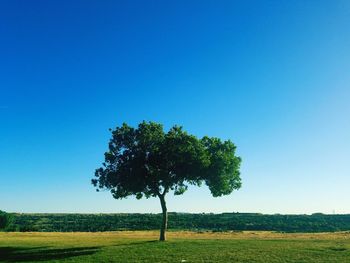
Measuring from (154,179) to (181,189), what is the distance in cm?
495

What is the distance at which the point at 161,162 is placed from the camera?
5584 centimetres

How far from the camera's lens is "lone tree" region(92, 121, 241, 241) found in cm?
5525

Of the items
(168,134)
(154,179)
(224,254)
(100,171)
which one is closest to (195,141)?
(168,134)

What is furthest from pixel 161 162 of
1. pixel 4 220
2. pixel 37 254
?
pixel 4 220

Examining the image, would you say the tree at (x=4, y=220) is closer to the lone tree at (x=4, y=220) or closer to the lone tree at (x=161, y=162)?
the lone tree at (x=4, y=220)

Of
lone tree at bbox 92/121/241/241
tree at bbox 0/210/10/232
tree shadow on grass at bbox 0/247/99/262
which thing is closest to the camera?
tree shadow on grass at bbox 0/247/99/262

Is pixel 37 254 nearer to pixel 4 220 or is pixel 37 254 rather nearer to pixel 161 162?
pixel 161 162

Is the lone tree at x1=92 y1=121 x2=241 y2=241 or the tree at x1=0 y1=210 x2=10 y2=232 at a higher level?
the lone tree at x1=92 y1=121 x2=241 y2=241

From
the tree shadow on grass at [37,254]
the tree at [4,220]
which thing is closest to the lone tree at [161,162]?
the tree shadow on grass at [37,254]

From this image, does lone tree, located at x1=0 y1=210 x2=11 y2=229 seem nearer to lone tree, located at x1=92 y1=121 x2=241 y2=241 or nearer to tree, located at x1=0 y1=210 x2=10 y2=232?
tree, located at x1=0 y1=210 x2=10 y2=232

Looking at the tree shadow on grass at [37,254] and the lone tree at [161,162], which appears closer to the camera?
the tree shadow on grass at [37,254]

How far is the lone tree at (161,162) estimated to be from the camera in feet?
181

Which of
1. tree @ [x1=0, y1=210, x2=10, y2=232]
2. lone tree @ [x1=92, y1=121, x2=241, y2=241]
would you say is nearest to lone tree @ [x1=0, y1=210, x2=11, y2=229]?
tree @ [x1=0, y1=210, x2=10, y2=232]

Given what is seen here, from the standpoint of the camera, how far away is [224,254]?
129ft
